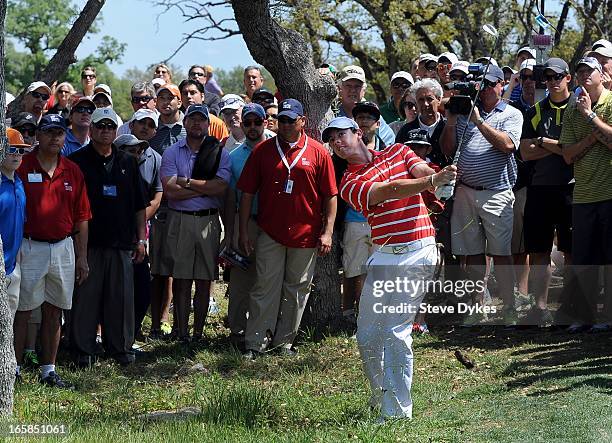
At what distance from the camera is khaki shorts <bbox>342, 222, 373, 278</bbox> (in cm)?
1119

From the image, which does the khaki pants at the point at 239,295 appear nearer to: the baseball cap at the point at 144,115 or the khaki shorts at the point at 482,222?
the baseball cap at the point at 144,115

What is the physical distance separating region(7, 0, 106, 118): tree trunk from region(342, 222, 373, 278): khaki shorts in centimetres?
357

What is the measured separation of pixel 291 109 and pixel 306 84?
2.92ft

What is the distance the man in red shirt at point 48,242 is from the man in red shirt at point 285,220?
71.9 inches

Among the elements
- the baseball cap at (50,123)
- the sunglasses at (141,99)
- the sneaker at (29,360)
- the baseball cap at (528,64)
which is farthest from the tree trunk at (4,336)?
the baseball cap at (528,64)

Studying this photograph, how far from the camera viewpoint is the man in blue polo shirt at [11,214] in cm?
918

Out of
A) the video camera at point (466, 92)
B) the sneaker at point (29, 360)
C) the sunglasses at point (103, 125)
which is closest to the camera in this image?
the video camera at point (466, 92)

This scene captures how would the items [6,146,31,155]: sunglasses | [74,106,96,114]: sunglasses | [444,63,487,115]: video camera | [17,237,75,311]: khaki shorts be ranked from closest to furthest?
[6,146,31,155]: sunglasses
[17,237,75,311]: khaki shorts
[444,63,487,115]: video camera
[74,106,96,114]: sunglasses

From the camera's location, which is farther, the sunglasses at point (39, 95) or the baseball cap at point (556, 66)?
the sunglasses at point (39, 95)

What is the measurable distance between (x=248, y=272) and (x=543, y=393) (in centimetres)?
410

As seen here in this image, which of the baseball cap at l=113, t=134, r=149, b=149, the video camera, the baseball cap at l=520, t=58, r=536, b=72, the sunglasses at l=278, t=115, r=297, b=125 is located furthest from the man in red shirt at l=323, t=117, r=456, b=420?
the baseball cap at l=520, t=58, r=536, b=72

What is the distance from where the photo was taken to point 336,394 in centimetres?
909

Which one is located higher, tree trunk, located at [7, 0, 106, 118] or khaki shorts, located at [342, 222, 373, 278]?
tree trunk, located at [7, 0, 106, 118]

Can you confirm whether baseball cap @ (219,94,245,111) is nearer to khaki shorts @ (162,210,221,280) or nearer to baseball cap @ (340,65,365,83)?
baseball cap @ (340,65,365,83)
